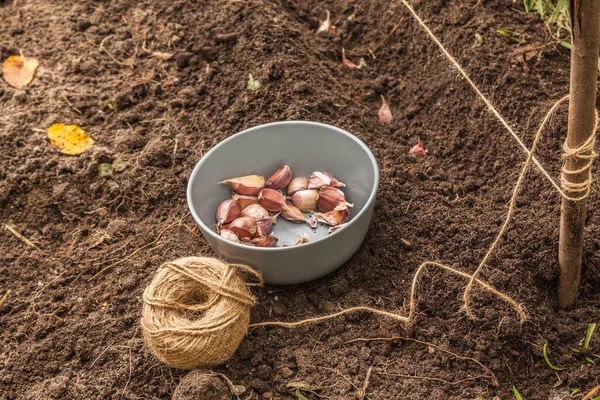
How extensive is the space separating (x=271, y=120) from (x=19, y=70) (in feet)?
3.62

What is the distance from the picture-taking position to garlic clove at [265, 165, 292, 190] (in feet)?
7.50

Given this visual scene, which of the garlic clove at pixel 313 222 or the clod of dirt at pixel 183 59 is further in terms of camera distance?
the clod of dirt at pixel 183 59

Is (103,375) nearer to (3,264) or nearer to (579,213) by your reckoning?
(3,264)

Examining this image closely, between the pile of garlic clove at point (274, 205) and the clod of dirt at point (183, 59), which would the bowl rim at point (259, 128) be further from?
the clod of dirt at point (183, 59)

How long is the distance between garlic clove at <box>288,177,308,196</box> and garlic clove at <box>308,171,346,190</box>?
2cm

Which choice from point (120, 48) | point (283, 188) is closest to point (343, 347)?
point (283, 188)

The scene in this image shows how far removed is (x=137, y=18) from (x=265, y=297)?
151cm

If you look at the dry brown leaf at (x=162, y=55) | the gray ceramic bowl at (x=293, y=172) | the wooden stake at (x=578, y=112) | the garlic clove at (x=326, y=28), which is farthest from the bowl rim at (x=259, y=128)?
the garlic clove at (x=326, y=28)

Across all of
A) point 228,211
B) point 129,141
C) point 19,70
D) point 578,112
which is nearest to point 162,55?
point 129,141

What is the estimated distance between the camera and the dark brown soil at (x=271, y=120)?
189cm

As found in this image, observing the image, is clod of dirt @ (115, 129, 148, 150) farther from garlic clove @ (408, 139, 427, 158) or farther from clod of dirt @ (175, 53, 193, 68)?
garlic clove @ (408, 139, 427, 158)

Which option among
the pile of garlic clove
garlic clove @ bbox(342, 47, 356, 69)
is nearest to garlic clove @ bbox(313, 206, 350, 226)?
the pile of garlic clove

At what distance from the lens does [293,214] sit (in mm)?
2229

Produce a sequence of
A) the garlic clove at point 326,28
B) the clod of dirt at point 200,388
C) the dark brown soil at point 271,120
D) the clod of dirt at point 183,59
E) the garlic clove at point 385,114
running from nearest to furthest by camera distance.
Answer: the clod of dirt at point 200,388 < the dark brown soil at point 271,120 < the garlic clove at point 385,114 < the clod of dirt at point 183,59 < the garlic clove at point 326,28
